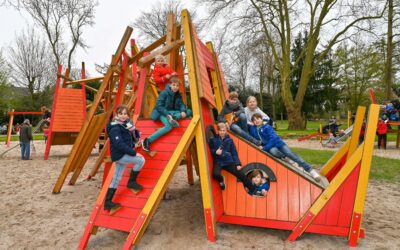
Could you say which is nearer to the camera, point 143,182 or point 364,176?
point 364,176

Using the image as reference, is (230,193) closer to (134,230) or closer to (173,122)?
(173,122)

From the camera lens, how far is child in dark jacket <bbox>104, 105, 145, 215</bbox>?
3.44 m

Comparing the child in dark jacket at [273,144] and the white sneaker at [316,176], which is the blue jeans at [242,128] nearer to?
the child in dark jacket at [273,144]

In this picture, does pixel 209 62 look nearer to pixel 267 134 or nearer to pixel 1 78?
pixel 267 134

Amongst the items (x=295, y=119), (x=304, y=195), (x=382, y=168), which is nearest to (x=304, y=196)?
(x=304, y=195)

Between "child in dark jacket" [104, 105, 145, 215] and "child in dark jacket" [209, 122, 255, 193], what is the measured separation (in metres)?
1.02

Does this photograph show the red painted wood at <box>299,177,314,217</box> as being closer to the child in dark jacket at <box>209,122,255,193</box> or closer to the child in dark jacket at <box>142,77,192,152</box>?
the child in dark jacket at <box>209,122,255,193</box>

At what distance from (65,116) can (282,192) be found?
9.56 metres

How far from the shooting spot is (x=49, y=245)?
11.3ft

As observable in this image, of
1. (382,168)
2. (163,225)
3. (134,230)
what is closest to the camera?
(134,230)

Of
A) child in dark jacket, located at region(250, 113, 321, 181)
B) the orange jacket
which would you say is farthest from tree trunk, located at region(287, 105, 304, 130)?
the orange jacket

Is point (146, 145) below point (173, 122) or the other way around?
below

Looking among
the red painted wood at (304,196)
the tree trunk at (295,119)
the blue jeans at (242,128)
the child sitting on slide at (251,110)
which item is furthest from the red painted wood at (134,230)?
the tree trunk at (295,119)

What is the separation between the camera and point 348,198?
335 cm
